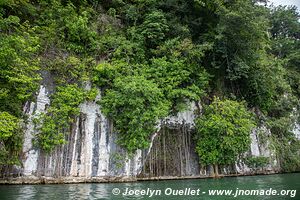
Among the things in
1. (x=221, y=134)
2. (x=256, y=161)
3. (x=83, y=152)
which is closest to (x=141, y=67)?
(x=83, y=152)

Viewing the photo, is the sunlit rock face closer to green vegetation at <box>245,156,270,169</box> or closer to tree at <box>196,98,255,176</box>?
tree at <box>196,98,255,176</box>

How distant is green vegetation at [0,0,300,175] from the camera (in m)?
10.8

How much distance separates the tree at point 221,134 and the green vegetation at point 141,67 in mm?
50

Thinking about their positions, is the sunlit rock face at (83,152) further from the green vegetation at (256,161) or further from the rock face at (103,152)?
the green vegetation at (256,161)

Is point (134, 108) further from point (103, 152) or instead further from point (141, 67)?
point (141, 67)

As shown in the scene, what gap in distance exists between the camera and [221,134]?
13109 millimetres

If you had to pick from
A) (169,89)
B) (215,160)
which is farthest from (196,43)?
(215,160)

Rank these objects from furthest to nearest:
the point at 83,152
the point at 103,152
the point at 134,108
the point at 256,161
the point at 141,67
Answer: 1. the point at 256,161
2. the point at 141,67
3. the point at 103,152
4. the point at 134,108
5. the point at 83,152

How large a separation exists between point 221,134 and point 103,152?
18.7 ft

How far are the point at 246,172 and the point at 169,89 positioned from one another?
6854 millimetres

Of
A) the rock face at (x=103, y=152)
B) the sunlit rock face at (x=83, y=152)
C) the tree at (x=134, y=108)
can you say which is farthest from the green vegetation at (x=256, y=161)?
the sunlit rock face at (x=83, y=152)

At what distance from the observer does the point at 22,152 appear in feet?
34.4

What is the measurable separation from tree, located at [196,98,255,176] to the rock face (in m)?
0.74

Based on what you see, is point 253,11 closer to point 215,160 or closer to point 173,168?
point 215,160
